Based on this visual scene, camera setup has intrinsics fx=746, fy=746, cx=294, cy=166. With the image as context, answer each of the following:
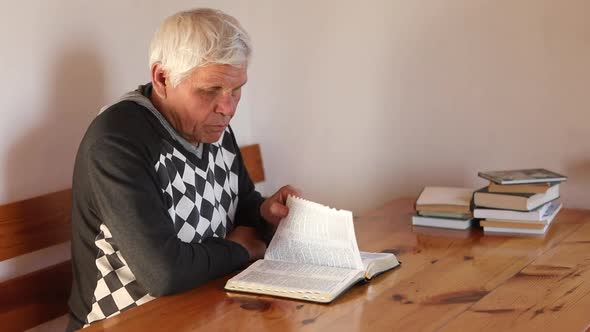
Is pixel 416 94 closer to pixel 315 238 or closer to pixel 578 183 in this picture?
pixel 578 183

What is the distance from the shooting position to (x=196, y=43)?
1.71m

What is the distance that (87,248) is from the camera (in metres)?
1.78

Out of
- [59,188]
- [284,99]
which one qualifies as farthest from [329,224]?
[284,99]

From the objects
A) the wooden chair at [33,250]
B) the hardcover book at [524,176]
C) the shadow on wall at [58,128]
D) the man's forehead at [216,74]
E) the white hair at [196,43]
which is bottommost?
the wooden chair at [33,250]

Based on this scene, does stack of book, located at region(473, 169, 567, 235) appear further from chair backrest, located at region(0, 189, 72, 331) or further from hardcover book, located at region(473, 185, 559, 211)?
chair backrest, located at region(0, 189, 72, 331)

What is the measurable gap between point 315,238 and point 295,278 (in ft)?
0.46

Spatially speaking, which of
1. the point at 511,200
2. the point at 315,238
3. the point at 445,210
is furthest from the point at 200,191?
the point at 511,200

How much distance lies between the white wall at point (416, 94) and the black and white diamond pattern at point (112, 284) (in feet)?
3.49

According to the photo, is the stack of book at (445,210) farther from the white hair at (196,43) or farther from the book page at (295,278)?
the white hair at (196,43)

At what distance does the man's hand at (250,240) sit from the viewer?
6.08 ft

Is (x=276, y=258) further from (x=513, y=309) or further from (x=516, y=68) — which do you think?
(x=516, y=68)

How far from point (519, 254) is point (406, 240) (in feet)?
0.97

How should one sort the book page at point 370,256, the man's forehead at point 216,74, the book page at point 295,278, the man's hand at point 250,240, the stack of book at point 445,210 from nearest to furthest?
the book page at point 295,278, the book page at point 370,256, the man's forehead at point 216,74, the man's hand at point 250,240, the stack of book at point 445,210

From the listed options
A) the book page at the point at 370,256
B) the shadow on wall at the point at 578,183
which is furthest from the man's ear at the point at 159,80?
the shadow on wall at the point at 578,183
